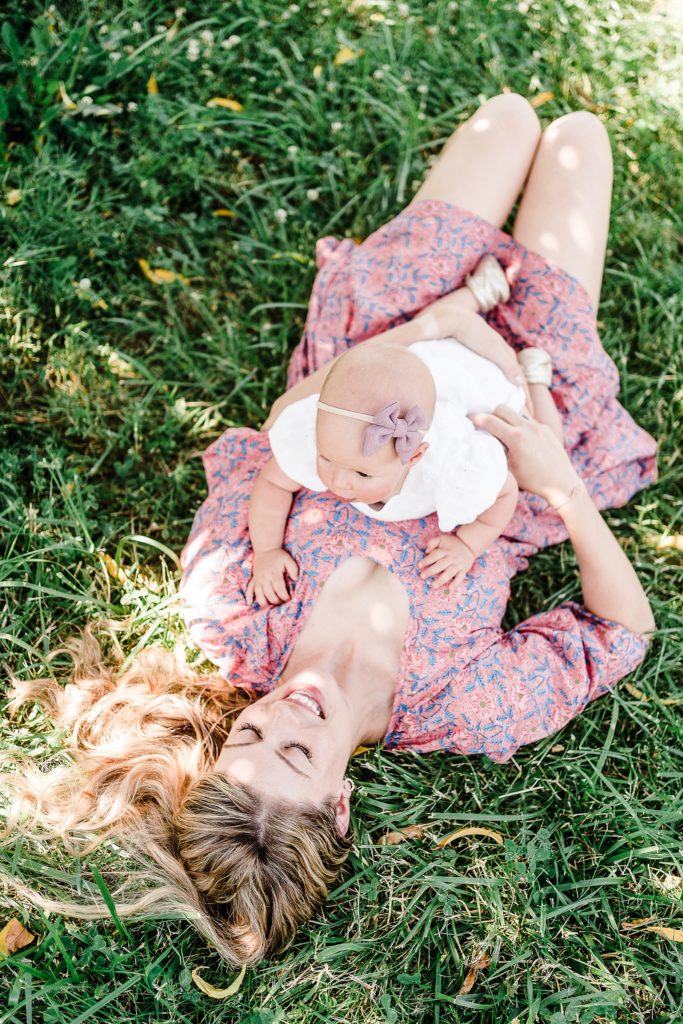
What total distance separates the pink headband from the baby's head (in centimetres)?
1

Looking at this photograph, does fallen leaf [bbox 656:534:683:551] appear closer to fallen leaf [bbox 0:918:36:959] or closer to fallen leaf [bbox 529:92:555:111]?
fallen leaf [bbox 529:92:555:111]

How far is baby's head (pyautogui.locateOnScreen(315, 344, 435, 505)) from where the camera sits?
7.68 feet

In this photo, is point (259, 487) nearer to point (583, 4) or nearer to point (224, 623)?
point (224, 623)

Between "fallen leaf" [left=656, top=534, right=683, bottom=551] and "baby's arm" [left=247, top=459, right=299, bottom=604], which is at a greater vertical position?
"baby's arm" [left=247, top=459, right=299, bottom=604]

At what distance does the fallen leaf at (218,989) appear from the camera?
277cm

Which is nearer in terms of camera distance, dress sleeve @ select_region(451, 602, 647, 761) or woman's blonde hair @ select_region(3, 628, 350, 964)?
woman's blonde hair @ select_region(3, 628, 350, 964)

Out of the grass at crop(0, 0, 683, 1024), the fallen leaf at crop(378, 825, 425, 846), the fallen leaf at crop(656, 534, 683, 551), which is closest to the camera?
the grass at crop(0, 0, 683, 1024)

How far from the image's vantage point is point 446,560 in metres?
3.03

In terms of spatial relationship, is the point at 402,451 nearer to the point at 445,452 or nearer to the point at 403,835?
the point at 445,452

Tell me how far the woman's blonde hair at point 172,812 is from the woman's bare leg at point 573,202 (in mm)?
2326

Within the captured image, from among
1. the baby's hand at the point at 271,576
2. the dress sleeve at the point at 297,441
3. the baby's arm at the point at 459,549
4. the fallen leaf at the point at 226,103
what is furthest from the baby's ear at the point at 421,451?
the fallen leaf at the point at 226,103

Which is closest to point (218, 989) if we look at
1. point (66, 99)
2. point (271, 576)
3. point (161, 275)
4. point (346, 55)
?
point (271, 576)

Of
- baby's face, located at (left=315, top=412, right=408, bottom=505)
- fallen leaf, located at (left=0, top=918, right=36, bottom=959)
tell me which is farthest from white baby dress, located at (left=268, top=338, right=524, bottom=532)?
fallen leaf, located at (left=0, top=918, right=36, bottom=959)

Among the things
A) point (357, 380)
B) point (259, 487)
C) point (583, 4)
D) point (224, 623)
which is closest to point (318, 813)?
point (224, 623)
